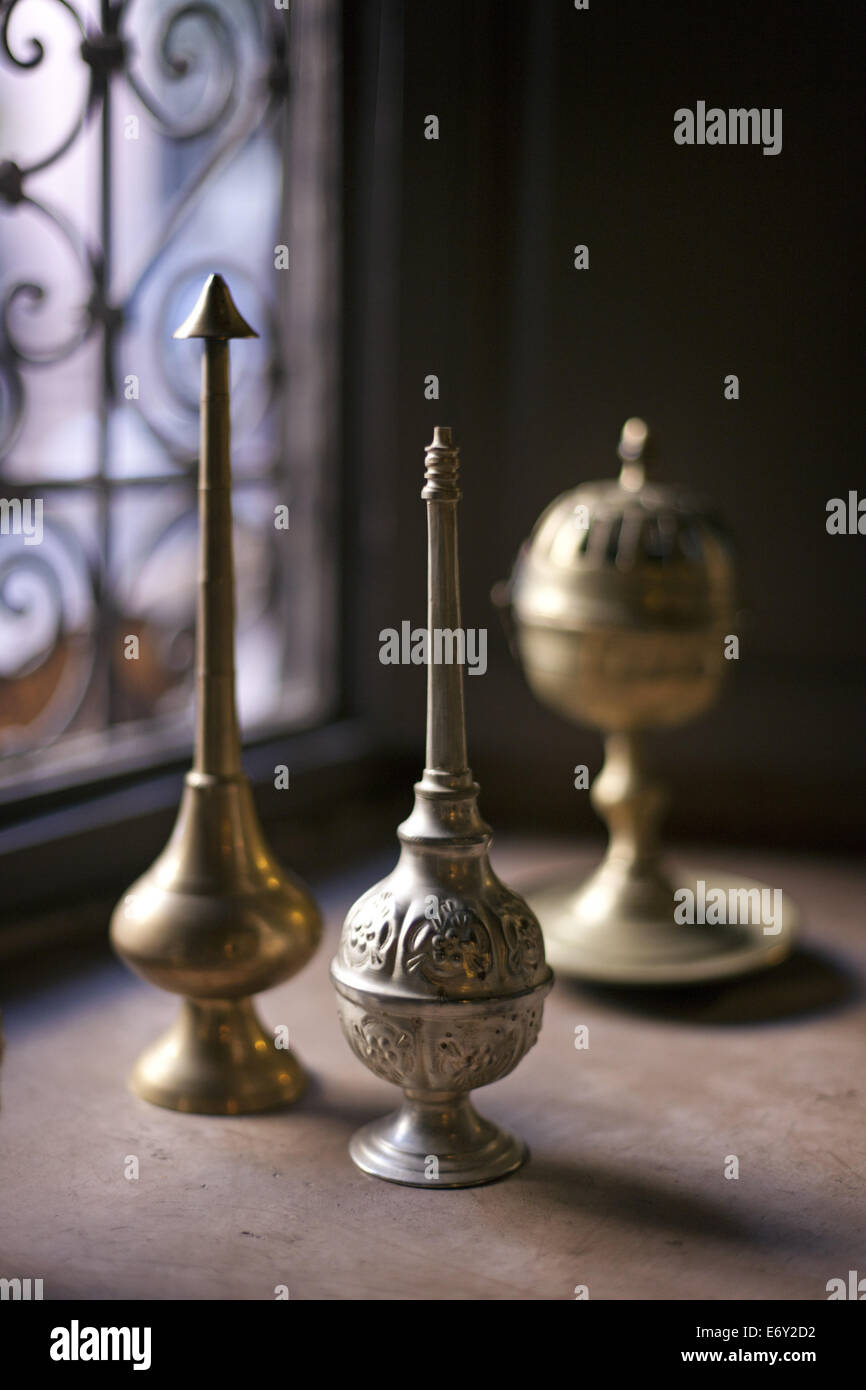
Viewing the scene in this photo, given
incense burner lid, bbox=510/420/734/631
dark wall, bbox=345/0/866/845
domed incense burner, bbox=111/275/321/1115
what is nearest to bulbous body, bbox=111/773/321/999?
domed incense burner, bbox=111/275/321/1115

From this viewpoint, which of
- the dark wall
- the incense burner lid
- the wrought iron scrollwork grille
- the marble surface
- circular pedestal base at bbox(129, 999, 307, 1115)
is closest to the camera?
the marble surface

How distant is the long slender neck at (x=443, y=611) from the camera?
1.09 m

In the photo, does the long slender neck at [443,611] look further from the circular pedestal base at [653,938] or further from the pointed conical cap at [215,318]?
the circular pedestal base at [653,938]

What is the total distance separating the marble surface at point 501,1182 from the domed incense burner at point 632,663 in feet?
0.13

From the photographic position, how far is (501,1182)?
3.81 ft

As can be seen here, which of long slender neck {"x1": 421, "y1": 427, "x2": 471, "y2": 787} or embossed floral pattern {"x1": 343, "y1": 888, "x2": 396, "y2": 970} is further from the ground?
long slender neck {"x1": 421, "y1": 427, "x2": 471, "y2": 787}

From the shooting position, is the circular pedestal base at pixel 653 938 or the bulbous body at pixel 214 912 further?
the circular pedestal base at pixel 653 938

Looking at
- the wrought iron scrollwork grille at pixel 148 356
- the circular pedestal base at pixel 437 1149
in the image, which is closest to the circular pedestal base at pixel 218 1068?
the circular pedestal base at pixel 437 1149

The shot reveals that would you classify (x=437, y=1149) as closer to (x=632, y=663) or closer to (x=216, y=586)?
(x=216, y=586)

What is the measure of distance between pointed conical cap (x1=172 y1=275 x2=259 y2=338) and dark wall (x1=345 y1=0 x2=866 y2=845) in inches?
36.3

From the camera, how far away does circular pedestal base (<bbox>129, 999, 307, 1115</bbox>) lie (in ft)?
4.14

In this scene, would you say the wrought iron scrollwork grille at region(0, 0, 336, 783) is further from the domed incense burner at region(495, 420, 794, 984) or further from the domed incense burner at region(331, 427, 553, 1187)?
the domed incense burner at region(331, 427, 553, 1187)

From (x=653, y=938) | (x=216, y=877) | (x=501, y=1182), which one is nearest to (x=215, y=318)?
(x=216, y=877)
